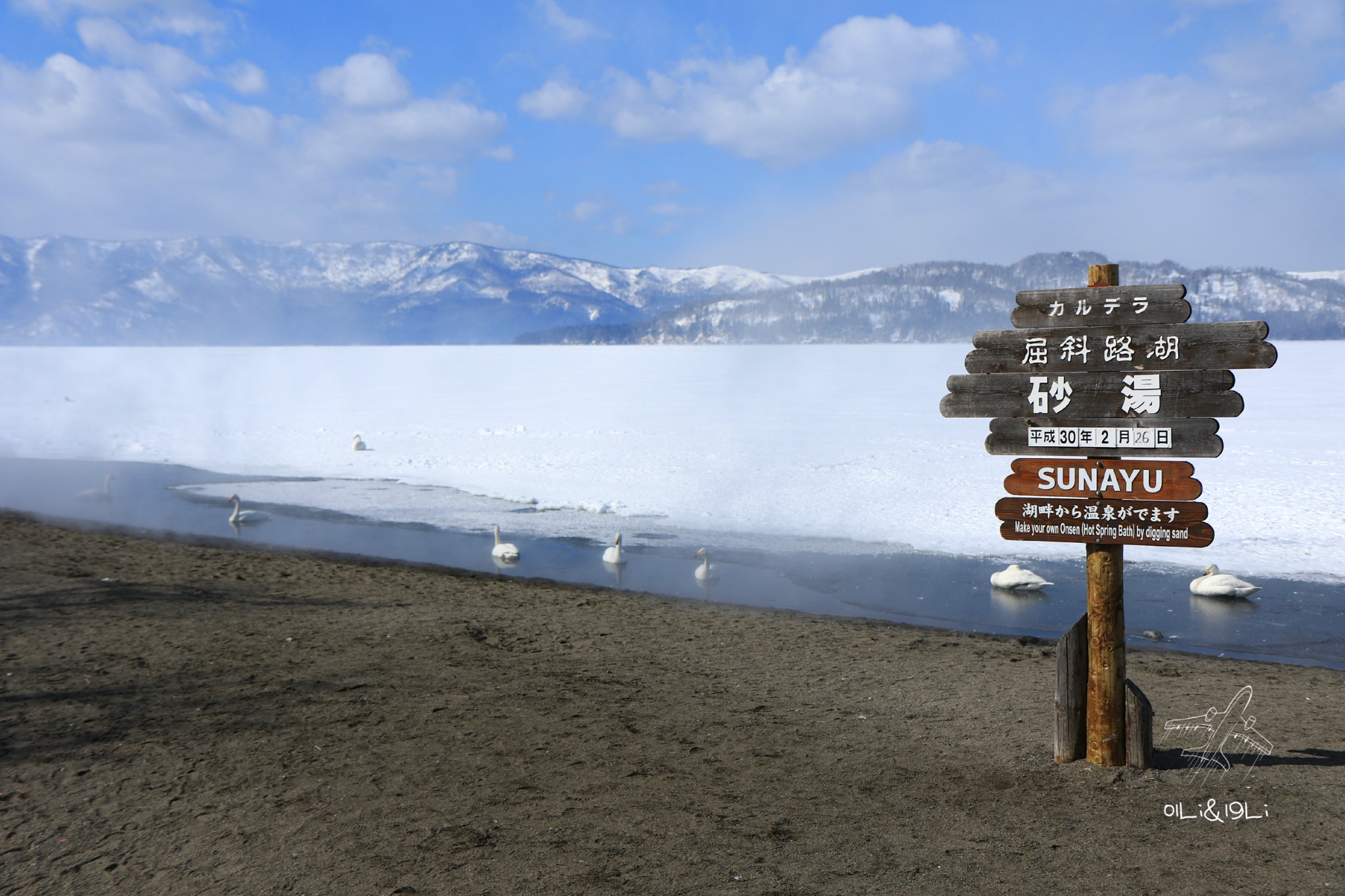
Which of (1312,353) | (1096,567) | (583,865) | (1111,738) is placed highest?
(1312,353)

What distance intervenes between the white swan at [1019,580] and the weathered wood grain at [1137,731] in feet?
17.2

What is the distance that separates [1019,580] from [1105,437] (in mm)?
5719

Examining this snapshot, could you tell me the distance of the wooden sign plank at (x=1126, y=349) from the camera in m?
4.29

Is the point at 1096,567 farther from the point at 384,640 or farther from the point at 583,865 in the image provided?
the point at 384,640

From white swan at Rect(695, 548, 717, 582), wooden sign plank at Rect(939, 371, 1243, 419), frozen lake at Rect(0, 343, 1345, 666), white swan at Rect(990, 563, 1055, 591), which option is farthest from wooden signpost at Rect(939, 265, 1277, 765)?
white swan at Rect(695, 548, 717, 582)

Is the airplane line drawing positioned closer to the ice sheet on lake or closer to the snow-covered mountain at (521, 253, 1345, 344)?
the ice sheet on lake

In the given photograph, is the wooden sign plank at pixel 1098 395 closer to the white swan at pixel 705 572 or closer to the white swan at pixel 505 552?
the white swan at pixel 705 572

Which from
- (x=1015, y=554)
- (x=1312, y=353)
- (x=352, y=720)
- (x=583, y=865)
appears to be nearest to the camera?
(x=583, y=865)

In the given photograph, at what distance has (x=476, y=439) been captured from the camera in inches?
935

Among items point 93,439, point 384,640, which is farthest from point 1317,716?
point 93,439

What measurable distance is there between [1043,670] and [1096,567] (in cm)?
267

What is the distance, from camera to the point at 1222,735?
207 inches

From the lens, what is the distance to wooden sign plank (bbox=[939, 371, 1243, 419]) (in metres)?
4.35

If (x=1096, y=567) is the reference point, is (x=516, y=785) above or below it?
below
